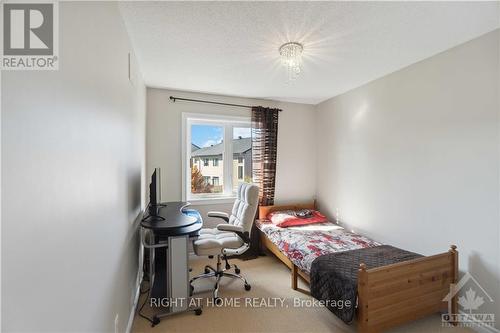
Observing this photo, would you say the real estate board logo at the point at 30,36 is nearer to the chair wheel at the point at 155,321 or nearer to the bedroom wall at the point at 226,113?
the chair wheel at the point at 155,321

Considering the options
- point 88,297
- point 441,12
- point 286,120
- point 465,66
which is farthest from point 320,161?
point 88,297

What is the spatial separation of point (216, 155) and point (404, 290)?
288 cm

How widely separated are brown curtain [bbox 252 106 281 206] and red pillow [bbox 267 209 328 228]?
32cm

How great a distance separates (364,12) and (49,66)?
191cm

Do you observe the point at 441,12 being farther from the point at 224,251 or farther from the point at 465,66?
the point at 224,251

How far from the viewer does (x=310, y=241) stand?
8.98ft

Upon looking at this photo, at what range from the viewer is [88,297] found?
3.37ft

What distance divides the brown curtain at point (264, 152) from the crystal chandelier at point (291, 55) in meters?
1.17

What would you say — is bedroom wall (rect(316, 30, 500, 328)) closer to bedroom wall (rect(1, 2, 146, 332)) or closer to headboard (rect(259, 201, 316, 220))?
headboard (rect(259, 201, 316, 220))

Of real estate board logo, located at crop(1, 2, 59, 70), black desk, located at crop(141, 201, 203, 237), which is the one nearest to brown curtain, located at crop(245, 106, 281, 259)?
black desk, located at crop(141, 201, 203, 237)

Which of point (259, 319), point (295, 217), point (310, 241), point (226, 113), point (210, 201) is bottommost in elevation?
point (259, 319)

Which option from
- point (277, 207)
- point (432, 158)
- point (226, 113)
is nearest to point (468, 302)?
point (432, 158)

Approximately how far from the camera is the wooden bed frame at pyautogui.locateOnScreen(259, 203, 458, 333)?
1737mm

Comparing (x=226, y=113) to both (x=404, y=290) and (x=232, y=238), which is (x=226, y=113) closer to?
(x=232, y=238)
